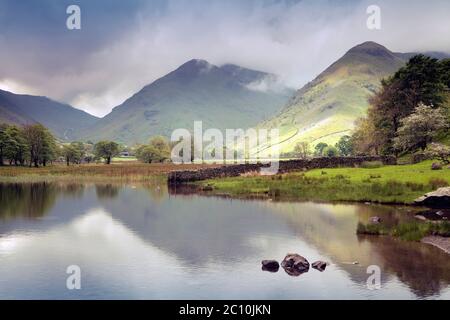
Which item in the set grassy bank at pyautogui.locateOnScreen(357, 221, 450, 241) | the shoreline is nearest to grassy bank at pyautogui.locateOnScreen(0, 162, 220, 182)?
grassy bank at pyautogui.locateOnScreen(357, 221, 450, 241)

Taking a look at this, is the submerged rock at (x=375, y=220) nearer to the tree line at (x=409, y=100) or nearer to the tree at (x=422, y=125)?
the tree at (x=422, y=125)

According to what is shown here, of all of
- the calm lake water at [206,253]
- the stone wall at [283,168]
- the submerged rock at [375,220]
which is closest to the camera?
the calm lake water at [206,253]

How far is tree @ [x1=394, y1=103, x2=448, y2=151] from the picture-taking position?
80.4 metres

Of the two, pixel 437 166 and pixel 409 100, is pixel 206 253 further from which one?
pixel 409 100

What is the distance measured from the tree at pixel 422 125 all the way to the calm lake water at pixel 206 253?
3474 centimetres

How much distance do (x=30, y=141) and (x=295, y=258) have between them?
14821cm

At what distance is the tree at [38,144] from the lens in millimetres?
158625

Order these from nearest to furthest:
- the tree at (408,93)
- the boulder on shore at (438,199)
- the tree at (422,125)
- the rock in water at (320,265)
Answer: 1. the rock in water at (320,265)
2. the boulder on shore at (438,199)
3. the tree at (422,125)
4. the tree at (408,93)

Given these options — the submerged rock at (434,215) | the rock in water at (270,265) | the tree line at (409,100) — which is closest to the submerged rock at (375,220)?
the submerged rock at (434,215)

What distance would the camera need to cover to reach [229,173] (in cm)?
9038

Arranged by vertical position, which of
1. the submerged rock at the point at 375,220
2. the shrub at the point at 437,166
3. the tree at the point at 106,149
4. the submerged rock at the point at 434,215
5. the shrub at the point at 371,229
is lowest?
the shrub at the point at 371,229

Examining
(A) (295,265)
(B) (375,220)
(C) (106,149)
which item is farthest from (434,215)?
(C) (106,149)
